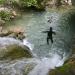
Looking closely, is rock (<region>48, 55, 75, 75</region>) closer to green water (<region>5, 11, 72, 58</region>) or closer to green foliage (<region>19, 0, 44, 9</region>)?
green water (<region>5, 11, 72, 58</region>)

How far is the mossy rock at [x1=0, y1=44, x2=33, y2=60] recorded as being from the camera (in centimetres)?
1736

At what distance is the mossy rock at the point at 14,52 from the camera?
1736 cm

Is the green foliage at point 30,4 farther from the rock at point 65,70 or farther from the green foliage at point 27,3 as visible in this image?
the rock at point 65,70

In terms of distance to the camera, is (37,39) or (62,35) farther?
(62,35)

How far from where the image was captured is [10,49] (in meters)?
17.9

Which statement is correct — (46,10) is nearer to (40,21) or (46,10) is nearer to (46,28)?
(40,21)

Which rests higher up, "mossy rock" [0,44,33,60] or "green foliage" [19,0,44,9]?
"green foliage" [19,0,44,9]

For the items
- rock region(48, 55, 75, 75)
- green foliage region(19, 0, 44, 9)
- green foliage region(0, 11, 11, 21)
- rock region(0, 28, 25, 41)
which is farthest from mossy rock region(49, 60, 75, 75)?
green foliage region(19, 0, 44, 9)

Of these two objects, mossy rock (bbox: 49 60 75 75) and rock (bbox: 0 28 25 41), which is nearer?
mossy rock (bbox: 49 60 75 75)

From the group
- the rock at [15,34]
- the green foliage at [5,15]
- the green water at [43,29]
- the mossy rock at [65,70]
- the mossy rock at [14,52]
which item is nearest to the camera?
the mossy rock at [65,70]

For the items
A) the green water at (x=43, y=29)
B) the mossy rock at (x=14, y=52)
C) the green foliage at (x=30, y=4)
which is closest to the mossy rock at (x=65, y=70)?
the mossy rock at (x=14, y=52)

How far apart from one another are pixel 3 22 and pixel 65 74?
16426 millimetres

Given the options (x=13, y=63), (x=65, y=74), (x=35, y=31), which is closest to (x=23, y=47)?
(x=13, y=63)

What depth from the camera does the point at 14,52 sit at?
58.1ft
